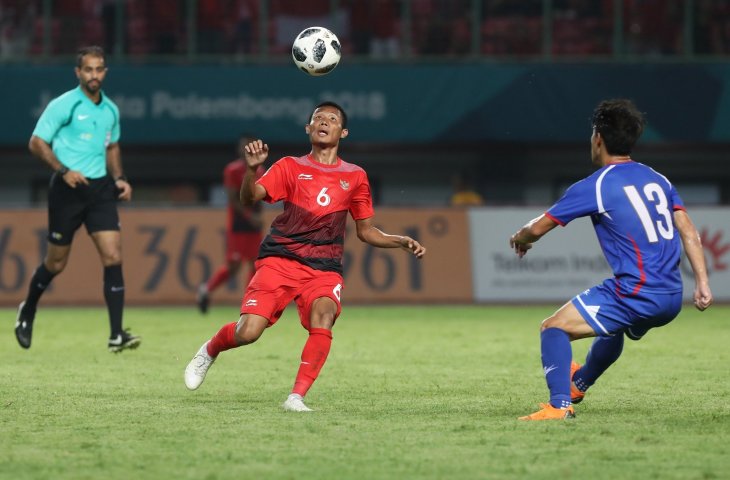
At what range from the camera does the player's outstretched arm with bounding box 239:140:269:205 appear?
280 inches

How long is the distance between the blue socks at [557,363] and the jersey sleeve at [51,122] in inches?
199

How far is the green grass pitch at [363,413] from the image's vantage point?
566 centimetres

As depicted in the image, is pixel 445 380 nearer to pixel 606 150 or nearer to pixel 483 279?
pixel 606 150

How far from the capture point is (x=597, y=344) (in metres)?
7.46

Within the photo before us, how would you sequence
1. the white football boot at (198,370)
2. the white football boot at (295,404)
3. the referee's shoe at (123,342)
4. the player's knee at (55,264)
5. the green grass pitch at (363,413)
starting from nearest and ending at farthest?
1. the green grass pitch at (363,413)
2. the white football boot at (295,404)
3. the white football boot at (198,370)
4. the referee's shoe at (123,342)
5. the player's knee at (55,264)

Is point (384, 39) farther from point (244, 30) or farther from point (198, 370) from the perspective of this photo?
point (198, 370)

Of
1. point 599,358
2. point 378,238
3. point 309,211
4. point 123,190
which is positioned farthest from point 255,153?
point 123,190

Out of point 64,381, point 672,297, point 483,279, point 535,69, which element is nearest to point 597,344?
point 672,297

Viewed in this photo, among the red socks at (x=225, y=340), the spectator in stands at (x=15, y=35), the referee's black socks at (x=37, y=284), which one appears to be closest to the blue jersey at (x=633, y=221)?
the red socks at (x=225, y=340)

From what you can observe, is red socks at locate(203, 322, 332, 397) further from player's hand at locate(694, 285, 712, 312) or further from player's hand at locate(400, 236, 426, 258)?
player's hand at locate(694, 285, 712, 312)

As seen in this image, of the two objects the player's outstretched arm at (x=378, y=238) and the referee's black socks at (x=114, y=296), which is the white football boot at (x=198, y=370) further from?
the referee's black socks at (x=114, y=296)

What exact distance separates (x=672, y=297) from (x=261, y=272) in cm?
230

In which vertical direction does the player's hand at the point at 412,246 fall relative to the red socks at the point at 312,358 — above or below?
above

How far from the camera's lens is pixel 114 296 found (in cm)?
1099
